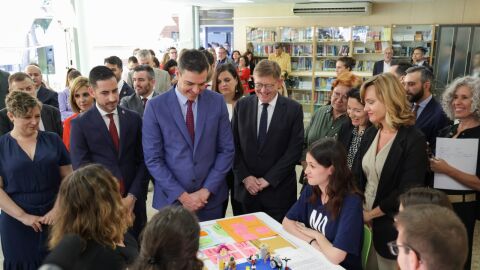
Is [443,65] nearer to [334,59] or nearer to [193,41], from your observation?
[334,59]

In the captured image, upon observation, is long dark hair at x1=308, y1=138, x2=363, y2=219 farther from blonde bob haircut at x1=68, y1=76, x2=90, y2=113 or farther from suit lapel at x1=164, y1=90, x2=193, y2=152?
blonde bob haircut at x1=68, y1=76, x2=90, y2=113

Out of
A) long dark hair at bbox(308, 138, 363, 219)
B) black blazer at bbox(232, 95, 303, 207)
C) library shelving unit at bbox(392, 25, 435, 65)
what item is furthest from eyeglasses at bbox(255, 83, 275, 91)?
library shelving unit at bbox(392, 25, 435, 65)

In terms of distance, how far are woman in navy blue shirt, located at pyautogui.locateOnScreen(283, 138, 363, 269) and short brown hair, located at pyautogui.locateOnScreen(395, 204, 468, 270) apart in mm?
795

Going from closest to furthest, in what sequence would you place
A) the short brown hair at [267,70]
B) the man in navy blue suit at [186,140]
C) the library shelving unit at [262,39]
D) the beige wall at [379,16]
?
1. the man in navy blue suit at [186,140]
2. the short brown hair at [267,70]
3. the beige wall at [379,16]
4. the library shelving unit at [262,39]

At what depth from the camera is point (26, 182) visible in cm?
258

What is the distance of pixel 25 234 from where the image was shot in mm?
2648

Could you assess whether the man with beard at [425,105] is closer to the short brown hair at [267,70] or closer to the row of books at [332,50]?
the short brown hair at [267,70]

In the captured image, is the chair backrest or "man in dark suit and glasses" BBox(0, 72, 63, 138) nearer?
the chair backrest

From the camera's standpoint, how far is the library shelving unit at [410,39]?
30.4ft

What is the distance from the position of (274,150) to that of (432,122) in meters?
1.26

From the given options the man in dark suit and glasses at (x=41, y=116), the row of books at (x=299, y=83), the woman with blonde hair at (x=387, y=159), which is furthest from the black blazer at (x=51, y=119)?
the row of books at (x=299, y=83)

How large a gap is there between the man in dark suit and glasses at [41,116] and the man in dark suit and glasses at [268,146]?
178 centimetres

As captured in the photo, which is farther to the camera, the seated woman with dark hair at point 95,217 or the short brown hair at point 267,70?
the short brown hair at point 267,70

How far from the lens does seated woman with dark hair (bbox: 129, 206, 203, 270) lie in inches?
49.5
